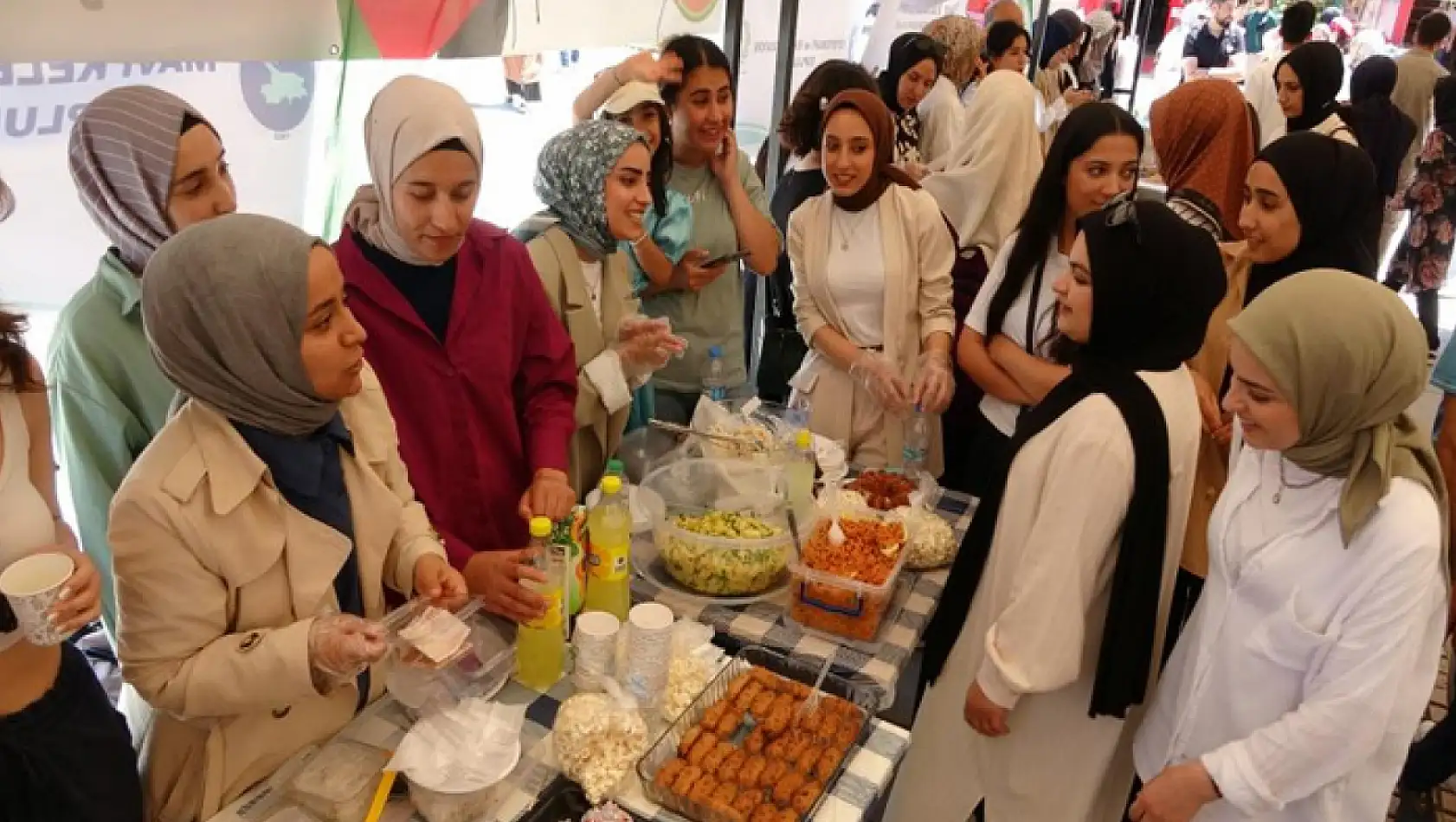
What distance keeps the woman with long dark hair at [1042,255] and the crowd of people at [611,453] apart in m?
0.01

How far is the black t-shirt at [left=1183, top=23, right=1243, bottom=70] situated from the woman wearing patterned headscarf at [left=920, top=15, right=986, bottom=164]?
5903mm

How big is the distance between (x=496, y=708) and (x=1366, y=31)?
41.0 ft

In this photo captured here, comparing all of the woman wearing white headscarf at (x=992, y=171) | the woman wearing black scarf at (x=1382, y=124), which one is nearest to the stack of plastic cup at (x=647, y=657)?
the woman wearing white headscarf at (x=992, y=171)

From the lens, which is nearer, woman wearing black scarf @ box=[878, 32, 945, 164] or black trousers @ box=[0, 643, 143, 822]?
black trousers @ box=[0, 643, 143, 822]

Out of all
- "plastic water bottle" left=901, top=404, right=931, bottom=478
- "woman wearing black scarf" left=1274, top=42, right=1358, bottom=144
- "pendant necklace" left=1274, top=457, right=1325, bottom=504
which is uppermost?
"woman wearing black scarf" left=1274, top=42, right=1358, bottom=144

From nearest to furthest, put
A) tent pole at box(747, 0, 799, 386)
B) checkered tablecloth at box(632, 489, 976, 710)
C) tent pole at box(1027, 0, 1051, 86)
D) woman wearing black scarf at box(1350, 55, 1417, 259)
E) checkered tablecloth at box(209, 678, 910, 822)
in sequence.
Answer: checkered tablecloth at box(209, 678, 910, 822)
checkered tablecloth at box(632, 489, 976, 710)
tent pole at box(747, 0, 799, 386)
woman wearing black scarf at box(1350, 55, 1417, 259)
tent pole at box(1027, 0, 1051, 86)

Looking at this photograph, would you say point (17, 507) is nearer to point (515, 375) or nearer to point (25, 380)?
point (25, 380)

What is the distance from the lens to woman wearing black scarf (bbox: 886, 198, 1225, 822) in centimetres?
167

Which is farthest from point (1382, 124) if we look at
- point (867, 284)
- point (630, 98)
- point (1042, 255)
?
point (630, 98)

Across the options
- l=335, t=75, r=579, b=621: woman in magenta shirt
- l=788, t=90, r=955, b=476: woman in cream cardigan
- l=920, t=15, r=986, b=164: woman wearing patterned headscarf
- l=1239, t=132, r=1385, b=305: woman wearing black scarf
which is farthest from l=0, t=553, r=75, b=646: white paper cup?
l=920, t=15, r=986, b=164: woman wearing patterned headscarf

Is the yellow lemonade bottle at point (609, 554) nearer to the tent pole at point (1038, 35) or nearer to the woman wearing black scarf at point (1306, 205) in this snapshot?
the woman wearing black scarf at point (1306, 205)

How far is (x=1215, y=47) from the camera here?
9906 millimetres

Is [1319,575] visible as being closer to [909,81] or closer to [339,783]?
[339,783]

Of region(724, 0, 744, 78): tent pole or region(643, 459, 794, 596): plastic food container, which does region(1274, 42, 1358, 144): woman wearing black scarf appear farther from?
region(643, 459, 794, 596): plastic food container
